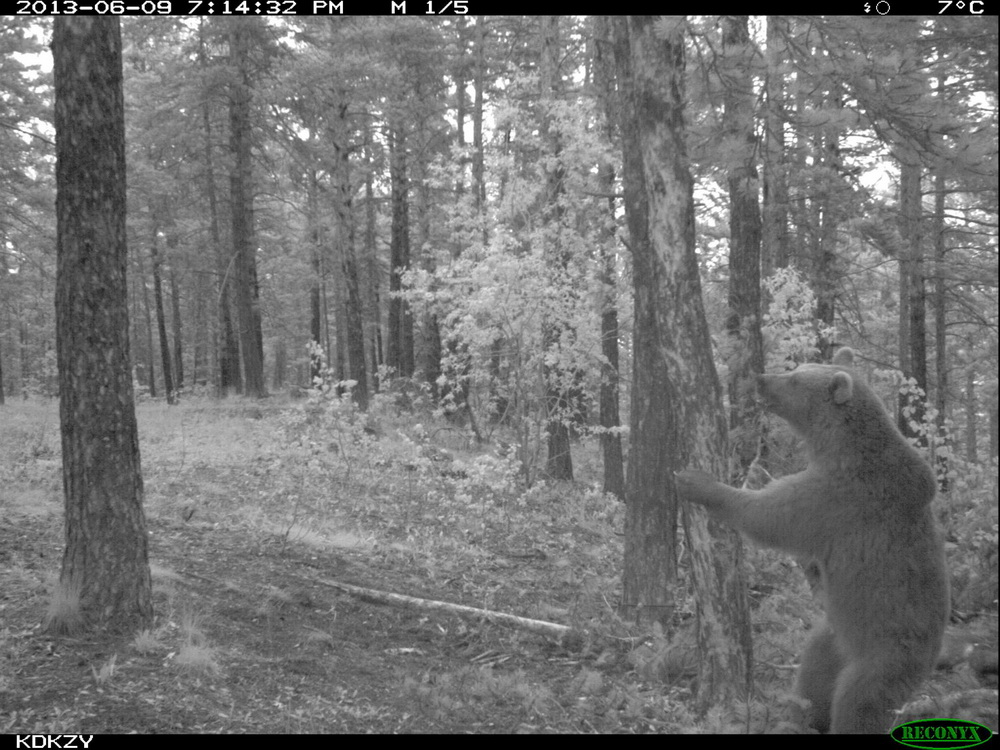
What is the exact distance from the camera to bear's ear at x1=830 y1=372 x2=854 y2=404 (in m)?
4.24

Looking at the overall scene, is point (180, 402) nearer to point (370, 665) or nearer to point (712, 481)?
point (370, 665)

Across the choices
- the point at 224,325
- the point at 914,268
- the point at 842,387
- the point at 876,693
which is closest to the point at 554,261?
the point at 914,268

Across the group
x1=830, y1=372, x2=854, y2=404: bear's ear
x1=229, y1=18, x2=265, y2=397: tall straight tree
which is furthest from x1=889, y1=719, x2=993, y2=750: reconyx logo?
x1=229, y1=18, x2=265, y2=397: tall straight tree

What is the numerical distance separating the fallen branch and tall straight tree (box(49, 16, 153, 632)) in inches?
77.6

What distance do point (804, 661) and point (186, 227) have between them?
28126mm

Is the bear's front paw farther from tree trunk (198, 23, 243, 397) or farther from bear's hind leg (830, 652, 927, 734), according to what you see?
tree trunk (198, 23, 243, 397)

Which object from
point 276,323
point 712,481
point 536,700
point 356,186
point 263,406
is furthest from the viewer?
point 276,323

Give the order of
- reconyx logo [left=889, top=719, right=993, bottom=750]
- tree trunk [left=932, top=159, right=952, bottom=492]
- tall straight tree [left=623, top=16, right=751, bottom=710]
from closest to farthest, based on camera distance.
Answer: reconyx logo [left=889, top=719, right=993, bottom=750]
tall straight tree [left=623, top=16, right=751, bottom=710]
tree trunk [left=932, top=159, right=952, bottom=492]

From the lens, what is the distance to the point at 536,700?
4.88 m

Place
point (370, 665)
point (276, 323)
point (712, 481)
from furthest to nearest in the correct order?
point (276, 323)
point (370, 665)
point (712, 481)

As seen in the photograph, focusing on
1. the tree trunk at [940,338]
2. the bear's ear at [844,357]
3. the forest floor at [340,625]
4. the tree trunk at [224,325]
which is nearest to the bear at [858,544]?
Result: the forest floor at [340,625]

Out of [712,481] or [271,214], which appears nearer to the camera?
[712,481]

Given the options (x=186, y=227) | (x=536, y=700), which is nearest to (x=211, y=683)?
(x=536, y=700)

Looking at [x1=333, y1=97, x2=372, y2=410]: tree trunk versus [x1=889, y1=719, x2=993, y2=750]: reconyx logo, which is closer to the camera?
[x1=889, y1=719, x2=993, y2=750]: reconyx logo
